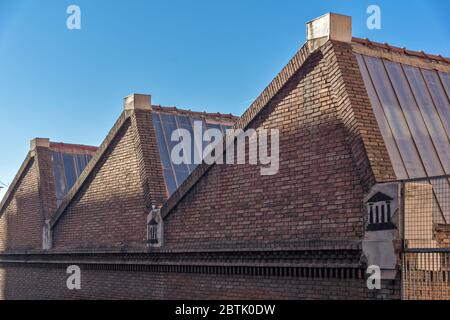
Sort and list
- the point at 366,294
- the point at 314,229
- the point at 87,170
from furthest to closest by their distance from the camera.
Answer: the point at 87,170 < the point at 314,229 < the point at 366,294

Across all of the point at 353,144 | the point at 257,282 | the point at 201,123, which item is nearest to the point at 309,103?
the point at 353,144

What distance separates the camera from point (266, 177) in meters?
13.5

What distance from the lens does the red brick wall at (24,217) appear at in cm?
2339

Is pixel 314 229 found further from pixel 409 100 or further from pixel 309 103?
pixel 409 100

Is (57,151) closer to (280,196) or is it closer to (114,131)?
(114,131)

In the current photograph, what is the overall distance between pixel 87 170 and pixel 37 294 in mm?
5127

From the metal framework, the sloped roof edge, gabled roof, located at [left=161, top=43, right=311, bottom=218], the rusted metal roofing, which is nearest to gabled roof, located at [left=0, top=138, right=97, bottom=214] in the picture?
the sloped roof edge

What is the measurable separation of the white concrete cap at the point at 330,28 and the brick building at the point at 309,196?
1.0 inches

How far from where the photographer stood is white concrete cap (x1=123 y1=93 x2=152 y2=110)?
1900 centimetres

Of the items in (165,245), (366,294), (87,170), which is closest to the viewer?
(366,294)

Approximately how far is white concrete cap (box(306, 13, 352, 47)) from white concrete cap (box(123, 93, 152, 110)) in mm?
7047

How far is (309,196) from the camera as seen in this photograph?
12383mm

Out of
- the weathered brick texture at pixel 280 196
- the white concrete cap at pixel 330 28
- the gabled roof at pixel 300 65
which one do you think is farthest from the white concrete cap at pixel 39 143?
the white concrete cap at pixel 330 28

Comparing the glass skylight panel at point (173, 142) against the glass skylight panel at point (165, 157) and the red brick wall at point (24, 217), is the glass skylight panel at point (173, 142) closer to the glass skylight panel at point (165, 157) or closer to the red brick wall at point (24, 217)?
the glass skylight panel at point (165, 157)
